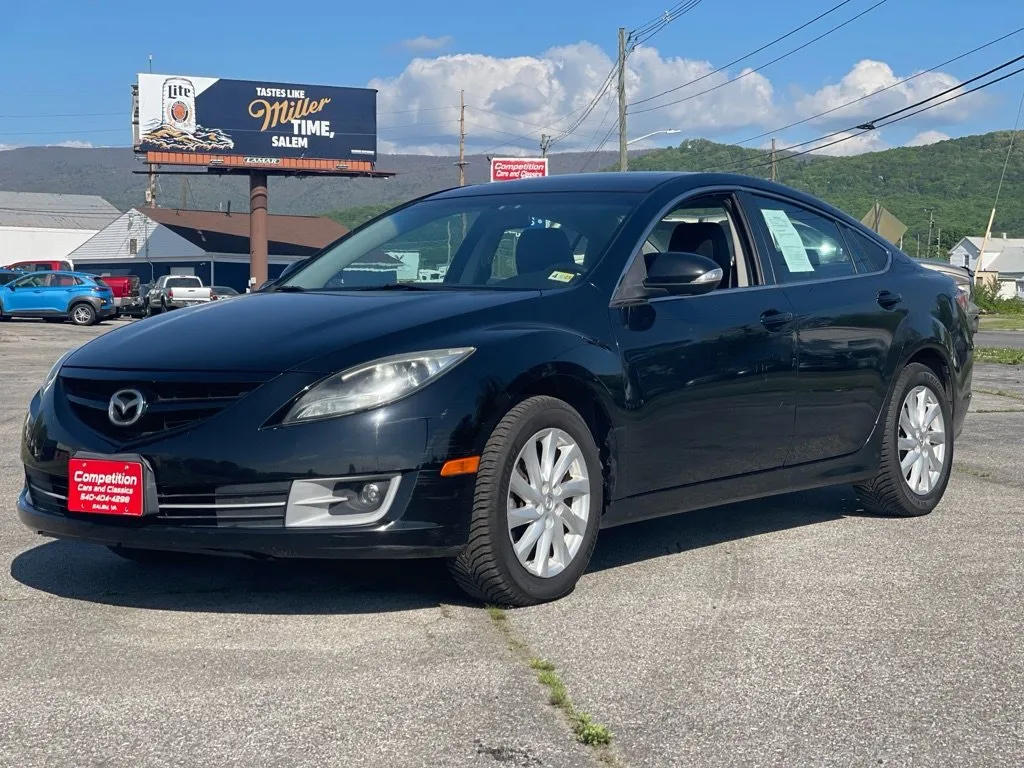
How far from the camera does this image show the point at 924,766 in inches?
132

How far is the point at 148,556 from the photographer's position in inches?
220

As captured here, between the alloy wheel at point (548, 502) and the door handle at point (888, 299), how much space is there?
2317 mm

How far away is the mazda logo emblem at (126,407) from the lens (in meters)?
4.67

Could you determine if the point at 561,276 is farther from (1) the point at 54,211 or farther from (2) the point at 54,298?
(1) the point at 54,211

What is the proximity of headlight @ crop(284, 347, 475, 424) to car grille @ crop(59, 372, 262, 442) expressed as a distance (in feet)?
→ 0.65

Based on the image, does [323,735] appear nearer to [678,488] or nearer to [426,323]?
Result: [426,323]

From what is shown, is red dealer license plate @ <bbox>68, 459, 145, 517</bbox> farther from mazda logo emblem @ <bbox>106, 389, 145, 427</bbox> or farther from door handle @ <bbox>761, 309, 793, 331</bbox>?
door handle @ <bbox>761, 309, 793, 331</bbox>

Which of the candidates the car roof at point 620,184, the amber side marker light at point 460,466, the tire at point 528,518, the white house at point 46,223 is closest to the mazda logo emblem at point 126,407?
the amber side marker light at point 460,466

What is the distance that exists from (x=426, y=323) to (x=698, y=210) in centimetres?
182

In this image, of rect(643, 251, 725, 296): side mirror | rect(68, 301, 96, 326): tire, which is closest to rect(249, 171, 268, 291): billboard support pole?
rect(68, 301, 96, 326): tire

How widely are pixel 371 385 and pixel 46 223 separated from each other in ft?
343

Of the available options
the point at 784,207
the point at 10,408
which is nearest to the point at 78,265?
the point at 10,408

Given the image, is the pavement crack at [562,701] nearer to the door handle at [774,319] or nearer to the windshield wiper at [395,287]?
the windshield wiper at [395,287]

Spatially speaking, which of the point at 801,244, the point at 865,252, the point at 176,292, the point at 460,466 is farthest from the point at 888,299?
the point at 176,292
